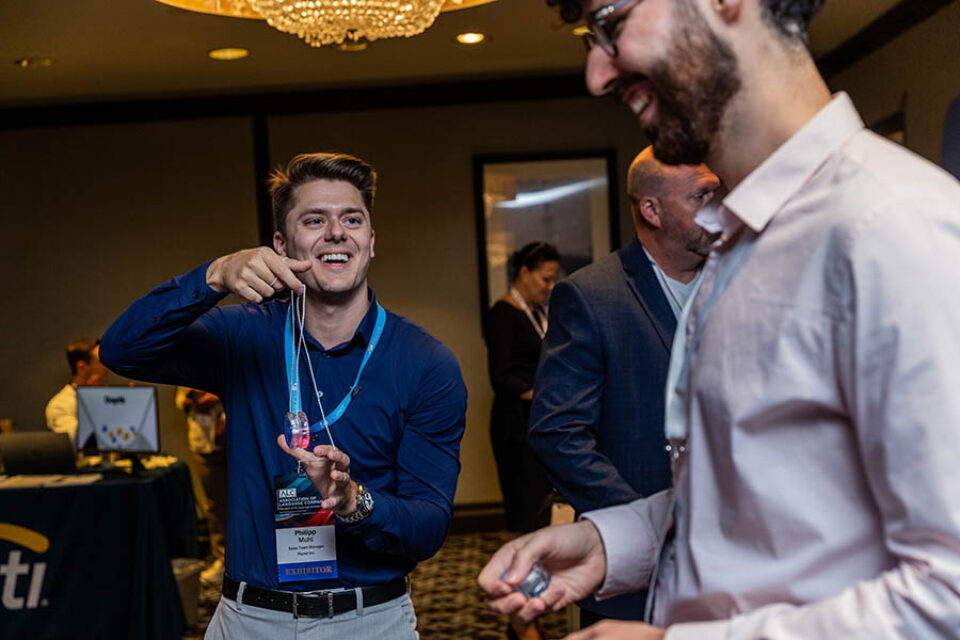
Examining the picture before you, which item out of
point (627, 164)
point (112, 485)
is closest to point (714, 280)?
point (112, 485)

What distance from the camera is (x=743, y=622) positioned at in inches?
32.8

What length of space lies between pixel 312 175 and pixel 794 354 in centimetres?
158

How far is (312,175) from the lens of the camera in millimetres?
2227

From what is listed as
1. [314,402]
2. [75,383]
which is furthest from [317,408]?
[75,383]

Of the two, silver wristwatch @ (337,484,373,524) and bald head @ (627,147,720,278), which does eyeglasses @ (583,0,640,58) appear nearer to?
silver wristwatch @ (337,484,373,524)

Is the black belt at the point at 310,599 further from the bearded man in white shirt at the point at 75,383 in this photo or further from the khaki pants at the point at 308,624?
the bearded man in white shirt at the point at 75,383

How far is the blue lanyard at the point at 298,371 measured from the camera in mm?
2066

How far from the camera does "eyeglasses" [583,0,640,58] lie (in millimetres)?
967

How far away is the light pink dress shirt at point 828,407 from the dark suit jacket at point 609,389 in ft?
3.98

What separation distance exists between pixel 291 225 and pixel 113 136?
5599 mm

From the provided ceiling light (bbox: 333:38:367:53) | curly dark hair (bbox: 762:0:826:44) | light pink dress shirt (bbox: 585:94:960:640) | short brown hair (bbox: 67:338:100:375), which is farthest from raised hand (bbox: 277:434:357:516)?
short brown hair (bbox: 67:338:100:375)

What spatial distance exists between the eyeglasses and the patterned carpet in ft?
10.5

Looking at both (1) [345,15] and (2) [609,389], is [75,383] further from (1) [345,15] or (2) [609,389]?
(2) [609,389]

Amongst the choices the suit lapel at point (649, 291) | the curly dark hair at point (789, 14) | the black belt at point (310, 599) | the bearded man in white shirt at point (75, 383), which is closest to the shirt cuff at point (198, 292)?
the black belt at point (310, 599)
